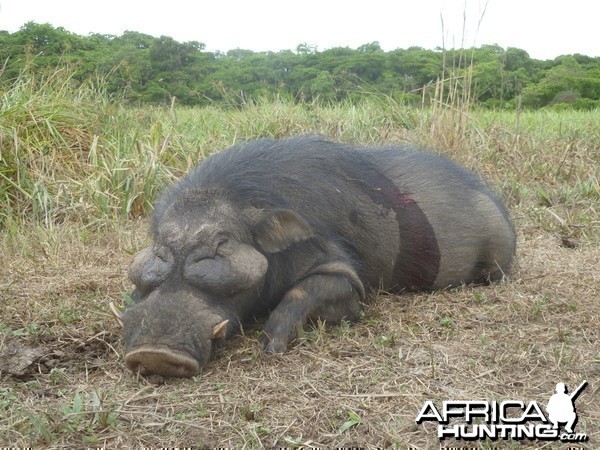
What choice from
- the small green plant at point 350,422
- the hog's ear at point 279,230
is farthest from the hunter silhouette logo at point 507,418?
the hog's ear at point 279,230

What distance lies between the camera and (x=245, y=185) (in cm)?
383

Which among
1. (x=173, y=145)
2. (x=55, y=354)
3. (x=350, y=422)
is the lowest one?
(x=55, y=354)

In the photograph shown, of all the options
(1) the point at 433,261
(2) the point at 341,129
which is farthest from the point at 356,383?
(2) the point at 341,129

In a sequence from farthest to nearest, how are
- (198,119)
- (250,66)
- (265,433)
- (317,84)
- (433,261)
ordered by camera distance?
(250,66), (317,84), (198,119), (433,261), (265,433)

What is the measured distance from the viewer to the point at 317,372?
3203 millimetres

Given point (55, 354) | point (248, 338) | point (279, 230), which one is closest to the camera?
point (55, 354)

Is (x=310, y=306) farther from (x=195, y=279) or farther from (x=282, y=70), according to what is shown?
(x=282, y=70)

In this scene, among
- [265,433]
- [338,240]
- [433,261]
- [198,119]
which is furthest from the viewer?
[198,119]

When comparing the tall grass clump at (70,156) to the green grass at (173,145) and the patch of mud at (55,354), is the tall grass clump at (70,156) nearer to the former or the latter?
the green grass at (173,145)

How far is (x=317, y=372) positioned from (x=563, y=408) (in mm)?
996

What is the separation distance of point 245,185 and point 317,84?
7.35 metres

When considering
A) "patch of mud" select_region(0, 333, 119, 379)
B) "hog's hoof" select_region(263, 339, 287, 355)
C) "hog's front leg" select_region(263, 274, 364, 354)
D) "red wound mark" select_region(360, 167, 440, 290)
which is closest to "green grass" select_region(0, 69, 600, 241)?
"red wound mark" select_region(360, 167, 440, 290)

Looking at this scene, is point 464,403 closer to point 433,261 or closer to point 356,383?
point 356,383

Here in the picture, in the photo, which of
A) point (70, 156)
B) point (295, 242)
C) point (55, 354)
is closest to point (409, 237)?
point (295, 242)
